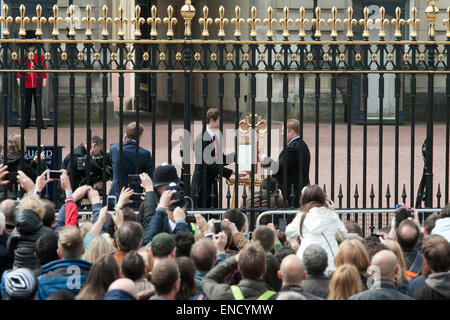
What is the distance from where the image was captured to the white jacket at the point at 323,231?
8.09 metres

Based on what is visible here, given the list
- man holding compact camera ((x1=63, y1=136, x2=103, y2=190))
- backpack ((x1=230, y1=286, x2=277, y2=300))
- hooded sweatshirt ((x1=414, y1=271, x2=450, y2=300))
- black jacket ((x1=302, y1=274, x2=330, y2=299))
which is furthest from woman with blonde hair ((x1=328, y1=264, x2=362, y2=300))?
man holding compact camera ((x1=63, y1=136, x2=103, y2=190))

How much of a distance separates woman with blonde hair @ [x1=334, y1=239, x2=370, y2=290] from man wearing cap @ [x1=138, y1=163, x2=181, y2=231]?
6.58ft

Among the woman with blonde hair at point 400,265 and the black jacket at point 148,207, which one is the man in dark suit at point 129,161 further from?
the woman with blonde hair at point 400,265

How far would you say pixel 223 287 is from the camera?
21.8 feet

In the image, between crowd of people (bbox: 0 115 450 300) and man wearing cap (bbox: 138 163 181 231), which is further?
man wearing cap (bbox: 138 163 181 231)

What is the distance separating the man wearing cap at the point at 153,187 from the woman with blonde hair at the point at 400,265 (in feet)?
6.85

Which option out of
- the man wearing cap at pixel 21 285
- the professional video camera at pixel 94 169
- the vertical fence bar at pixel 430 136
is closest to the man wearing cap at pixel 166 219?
the man wearing cap at pixel 21 285

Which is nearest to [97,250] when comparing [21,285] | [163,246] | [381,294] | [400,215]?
[163,246]

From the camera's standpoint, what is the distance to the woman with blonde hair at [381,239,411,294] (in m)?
6.97

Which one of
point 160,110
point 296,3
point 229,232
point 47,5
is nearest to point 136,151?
point 229,232

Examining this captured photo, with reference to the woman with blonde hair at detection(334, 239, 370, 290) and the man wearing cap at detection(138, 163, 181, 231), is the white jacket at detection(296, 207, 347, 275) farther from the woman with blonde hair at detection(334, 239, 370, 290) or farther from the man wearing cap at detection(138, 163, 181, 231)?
the man wearing cap at detection(138, 163, 181, 231)

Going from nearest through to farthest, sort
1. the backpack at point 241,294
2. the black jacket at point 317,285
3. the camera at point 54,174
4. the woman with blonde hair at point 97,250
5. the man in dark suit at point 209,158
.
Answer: the backpack at point 241,294 < the black jacket at point 317,285 < the woman with blonde hair at point 97,250 < the camera at point 54,174 < the man in dark suit at point 209,158

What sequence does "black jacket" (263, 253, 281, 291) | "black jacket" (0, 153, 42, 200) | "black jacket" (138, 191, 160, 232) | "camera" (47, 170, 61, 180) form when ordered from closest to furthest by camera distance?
"black jacket" (263, 253, 281, 291) → "black jacket" (138, 191, 160, 232) → "camera" (47, 170, 61, 180) → "black jacket" (0, 153, 42, 200)

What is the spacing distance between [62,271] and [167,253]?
739 millimetres
